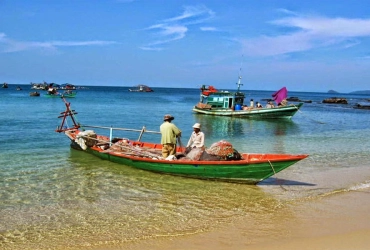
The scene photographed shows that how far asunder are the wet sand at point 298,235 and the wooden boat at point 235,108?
89.9ft

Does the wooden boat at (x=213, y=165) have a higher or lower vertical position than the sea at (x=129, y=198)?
higher

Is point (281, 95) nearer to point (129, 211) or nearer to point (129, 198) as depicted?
point (129, 198)

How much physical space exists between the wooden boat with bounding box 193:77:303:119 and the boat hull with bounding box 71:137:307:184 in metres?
25.0

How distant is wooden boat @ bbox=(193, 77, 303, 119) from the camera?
3553 cm

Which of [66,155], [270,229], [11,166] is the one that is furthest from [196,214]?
[66,155]

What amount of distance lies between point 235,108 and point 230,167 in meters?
27.6

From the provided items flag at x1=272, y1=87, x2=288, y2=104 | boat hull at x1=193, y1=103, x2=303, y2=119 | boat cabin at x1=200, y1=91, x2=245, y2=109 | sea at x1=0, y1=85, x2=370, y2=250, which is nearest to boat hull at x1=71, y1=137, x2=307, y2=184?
sea at x1=0, y1=85, x2=370, y2=250

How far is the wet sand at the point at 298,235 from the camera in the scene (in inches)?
246

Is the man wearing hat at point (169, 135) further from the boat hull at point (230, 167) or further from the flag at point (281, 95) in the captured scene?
the flag at point (281, 95)

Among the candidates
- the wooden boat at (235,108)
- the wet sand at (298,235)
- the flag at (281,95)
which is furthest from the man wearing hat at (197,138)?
the flag at (281,95)

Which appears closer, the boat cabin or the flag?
the flag

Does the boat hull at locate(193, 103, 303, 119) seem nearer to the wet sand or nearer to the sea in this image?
the sea

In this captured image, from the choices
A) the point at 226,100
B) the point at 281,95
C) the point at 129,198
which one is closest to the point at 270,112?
the point at 281,95

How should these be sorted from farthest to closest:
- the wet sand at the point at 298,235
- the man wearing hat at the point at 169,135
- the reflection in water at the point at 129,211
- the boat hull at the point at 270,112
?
the boat hull at the point at 270,112
the man wearing hat at the point at 169,135
the reflection in water at the point at 129,211
the wet sand at the point at 298,235
